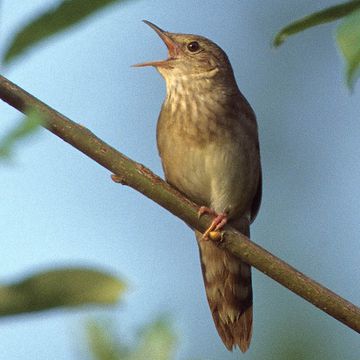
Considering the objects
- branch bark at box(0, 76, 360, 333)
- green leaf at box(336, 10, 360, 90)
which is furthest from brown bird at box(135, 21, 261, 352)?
green leaf at box(336, 10, 360, 90)

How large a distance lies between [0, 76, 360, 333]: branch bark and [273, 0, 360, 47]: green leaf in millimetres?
565

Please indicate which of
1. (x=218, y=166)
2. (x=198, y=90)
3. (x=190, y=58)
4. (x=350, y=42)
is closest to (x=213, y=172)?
(x=218, y=166)

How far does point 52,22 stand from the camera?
3.58 feet

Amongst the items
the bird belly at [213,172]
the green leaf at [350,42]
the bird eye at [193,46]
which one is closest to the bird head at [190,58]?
the bird eye at [193,46]

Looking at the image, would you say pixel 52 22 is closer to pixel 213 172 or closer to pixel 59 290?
pixel 59 290

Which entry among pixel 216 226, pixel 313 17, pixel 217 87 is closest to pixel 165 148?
pixel 217 87

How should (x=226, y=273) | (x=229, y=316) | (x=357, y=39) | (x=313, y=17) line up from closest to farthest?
(x=357, y=39)
(x=313, y=17)
(x=229, y=316)
(x=226, y=273)

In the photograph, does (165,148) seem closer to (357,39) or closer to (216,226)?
(216,226)

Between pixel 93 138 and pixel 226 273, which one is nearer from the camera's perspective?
pixel 93 138

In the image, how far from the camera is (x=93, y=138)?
191cm

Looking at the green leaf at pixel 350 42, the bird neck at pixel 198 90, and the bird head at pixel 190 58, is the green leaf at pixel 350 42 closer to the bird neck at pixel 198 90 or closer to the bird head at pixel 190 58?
the bird neck at pixel 198 90

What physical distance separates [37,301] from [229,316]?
3.49 m

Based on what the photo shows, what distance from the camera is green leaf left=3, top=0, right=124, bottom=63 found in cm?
106

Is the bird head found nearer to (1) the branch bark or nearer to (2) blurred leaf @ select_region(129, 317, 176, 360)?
(1) the branch bark
